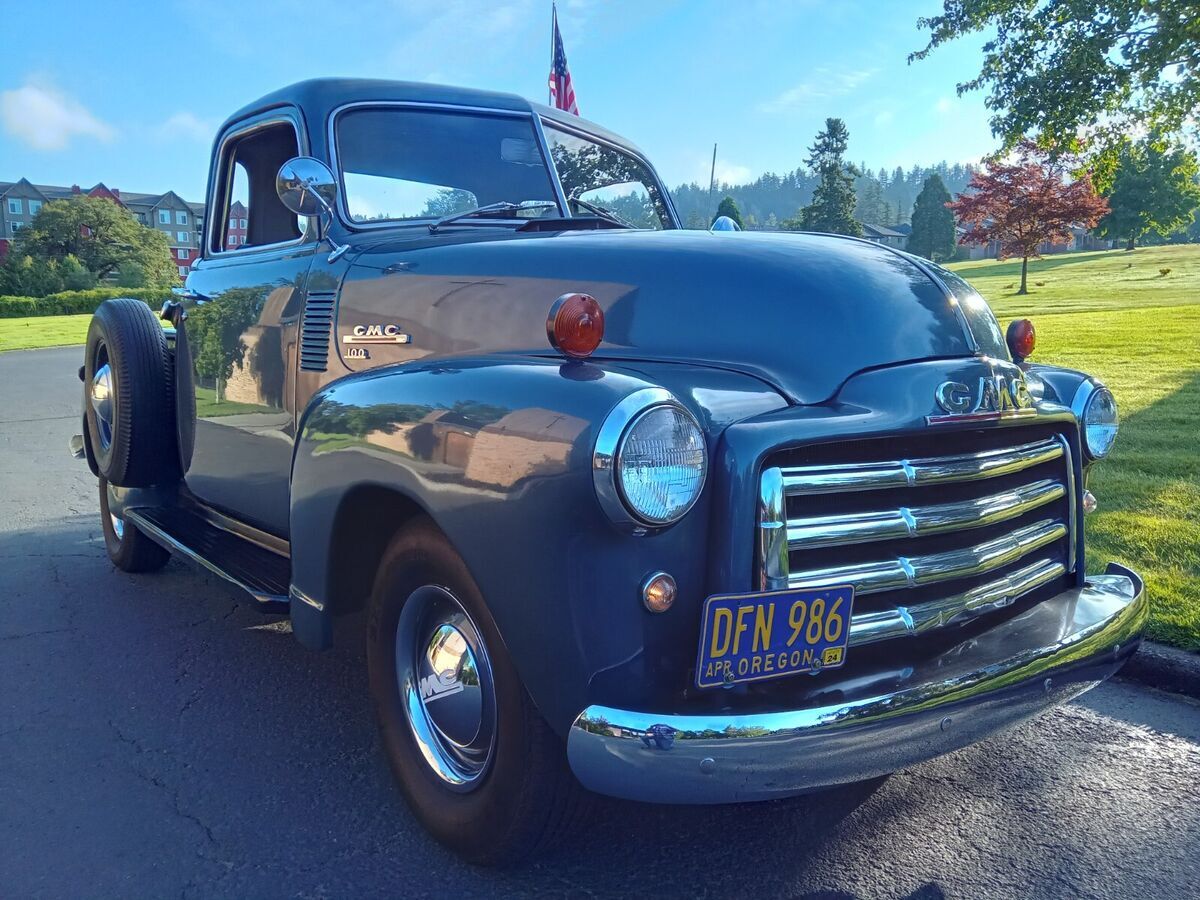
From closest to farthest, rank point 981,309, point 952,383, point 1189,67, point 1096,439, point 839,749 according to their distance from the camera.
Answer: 1. point 839,749
2. point 952,383
3. point 981,309
4. point 1096,439
5. point 1189,67

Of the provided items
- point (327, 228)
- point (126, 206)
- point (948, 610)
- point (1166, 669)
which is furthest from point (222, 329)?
point (126, 206)

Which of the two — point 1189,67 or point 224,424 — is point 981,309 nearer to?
point 224,424

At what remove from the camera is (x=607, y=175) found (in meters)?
4.03

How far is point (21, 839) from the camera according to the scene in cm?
252

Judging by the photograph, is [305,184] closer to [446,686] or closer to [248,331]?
[248,331]

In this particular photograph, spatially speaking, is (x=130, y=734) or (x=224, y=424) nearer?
(x=130, y=734)

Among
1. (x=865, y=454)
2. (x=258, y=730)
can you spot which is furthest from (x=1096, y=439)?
(x=258, y=730)

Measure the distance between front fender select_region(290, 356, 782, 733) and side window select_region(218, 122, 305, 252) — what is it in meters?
1.82

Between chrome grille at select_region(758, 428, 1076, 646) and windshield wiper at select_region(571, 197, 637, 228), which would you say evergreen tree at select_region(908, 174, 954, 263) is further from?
chrome grille at select_region(758, 428, 1076, 646)

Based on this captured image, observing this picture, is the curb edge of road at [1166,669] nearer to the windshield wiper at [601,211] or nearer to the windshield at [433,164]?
the windshield wiper at [601,211]

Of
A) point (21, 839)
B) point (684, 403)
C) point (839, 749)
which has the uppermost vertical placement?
point (684, 403)

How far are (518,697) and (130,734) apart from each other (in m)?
1.71

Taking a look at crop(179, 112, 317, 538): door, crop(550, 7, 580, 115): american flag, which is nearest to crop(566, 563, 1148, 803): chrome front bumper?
crop(179, 112, 317, 538): door

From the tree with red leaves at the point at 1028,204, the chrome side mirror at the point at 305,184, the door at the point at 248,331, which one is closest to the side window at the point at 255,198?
the door at the point at 248,331
